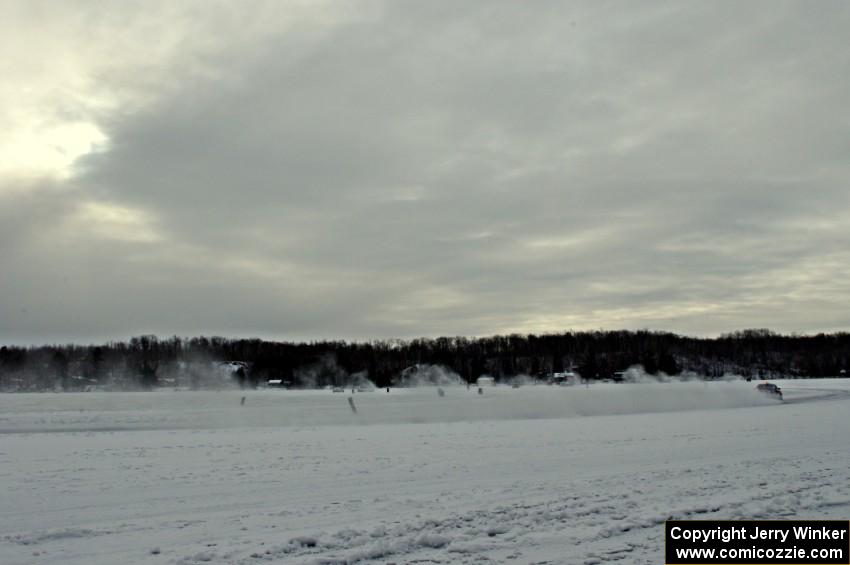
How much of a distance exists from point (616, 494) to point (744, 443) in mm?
12756

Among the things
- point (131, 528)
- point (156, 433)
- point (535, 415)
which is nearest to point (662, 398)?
point (535, 415)

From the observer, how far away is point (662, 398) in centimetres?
6731

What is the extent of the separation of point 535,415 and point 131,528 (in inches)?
1486

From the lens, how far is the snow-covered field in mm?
10758

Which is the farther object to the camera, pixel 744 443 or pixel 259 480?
pixel 744 443

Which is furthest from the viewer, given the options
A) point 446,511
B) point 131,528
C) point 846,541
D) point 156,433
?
point 156,433

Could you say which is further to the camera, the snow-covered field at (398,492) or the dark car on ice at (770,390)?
the dark car on ice at (770,390)

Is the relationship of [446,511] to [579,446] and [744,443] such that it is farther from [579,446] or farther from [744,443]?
[744,443]

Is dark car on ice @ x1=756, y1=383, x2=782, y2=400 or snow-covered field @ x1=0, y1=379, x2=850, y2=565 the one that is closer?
→ snow-covered field @ x1=0, y1=379, x2=850, y2=565

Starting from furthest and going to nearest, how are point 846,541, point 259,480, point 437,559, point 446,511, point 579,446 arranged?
1. point 579,446
2. point 259,480
3. point 446,511
4. point 846,541
5. point 437,559

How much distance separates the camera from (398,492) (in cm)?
1562

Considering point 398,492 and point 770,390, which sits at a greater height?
point 398,492

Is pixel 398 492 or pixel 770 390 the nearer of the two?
pixel 398 492

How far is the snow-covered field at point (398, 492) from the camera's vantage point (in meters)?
10.8
